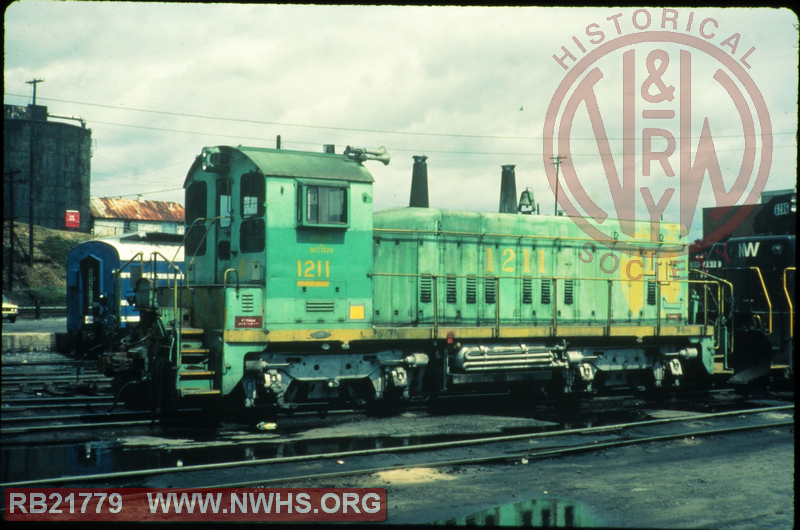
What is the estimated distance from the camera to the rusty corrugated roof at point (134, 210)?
63.4 m

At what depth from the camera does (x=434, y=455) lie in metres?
8.41

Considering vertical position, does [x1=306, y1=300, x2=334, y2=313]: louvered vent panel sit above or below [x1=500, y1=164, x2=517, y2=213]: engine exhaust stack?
below

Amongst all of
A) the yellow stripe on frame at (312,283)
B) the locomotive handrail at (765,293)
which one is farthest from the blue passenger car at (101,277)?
the locomotive handrail at (765,293)

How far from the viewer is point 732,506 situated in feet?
21.1

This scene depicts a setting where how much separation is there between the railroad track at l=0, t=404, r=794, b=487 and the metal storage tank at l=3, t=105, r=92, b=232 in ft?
178

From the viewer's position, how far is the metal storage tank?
55.7 m

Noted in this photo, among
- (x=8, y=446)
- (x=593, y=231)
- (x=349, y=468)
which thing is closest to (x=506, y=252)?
(x=593, y=231)

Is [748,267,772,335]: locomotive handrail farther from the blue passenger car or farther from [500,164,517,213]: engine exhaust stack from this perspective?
the blue passenger car

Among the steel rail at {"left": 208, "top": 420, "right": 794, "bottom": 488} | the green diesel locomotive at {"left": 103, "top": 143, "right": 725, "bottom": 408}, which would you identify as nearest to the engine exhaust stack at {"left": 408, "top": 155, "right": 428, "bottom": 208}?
the green diesel locomotive at {"left": 103, "top": 143, "right": 725, "bottom": 408}

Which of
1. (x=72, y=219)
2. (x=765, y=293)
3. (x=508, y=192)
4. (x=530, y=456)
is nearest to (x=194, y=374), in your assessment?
(x=530, y=456)

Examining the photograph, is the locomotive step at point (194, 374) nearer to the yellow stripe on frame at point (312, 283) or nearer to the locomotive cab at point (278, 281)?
the locomotive cab at point (278, 281)

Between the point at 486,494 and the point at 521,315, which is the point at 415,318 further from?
the point at 486,494

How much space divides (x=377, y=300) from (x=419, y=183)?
223 cm

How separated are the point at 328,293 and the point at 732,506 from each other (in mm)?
6151
